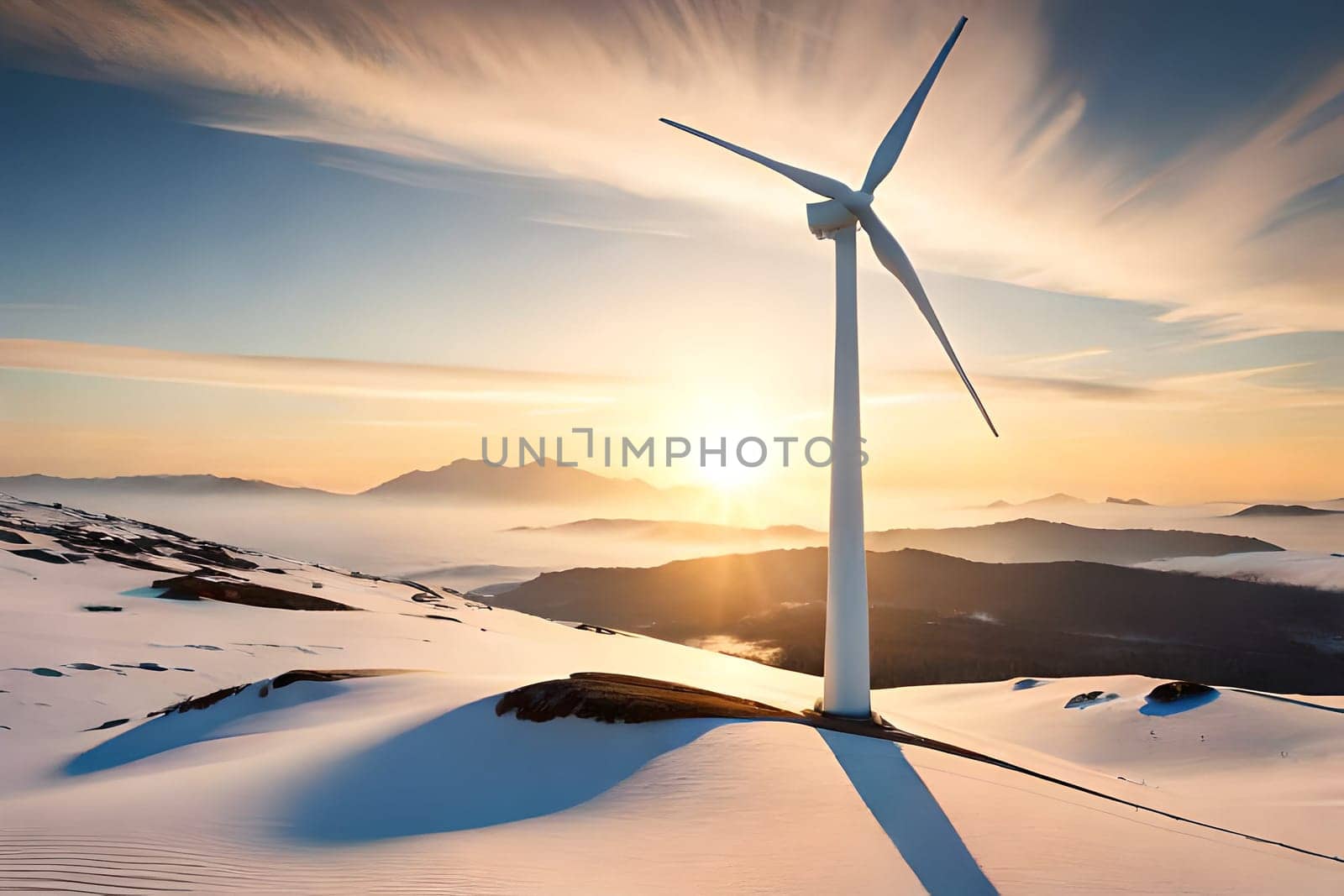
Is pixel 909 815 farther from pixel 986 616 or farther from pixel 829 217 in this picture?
pixel 986 616

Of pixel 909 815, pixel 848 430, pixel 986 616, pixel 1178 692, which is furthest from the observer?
pixel 986 616

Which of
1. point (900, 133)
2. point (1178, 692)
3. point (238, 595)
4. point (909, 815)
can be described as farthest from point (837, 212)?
point (238, 595)

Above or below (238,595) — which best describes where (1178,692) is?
below

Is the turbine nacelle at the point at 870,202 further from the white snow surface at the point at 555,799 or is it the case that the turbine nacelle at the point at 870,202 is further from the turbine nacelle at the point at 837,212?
the white snow surface at the point at 555,799

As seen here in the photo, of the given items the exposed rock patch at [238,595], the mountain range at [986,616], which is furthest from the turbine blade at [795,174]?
the mountain range at [986,616]

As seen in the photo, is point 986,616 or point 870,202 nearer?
point 870,202

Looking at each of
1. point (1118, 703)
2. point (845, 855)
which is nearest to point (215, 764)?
point (845, 855)

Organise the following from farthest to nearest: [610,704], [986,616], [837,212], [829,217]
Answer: [986,616] → [829,217] → [837,212] → [610,704]

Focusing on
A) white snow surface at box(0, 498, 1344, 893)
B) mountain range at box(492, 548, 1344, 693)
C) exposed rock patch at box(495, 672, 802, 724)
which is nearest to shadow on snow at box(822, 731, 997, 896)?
white snow surface at box(0, 498, 1344, 893)

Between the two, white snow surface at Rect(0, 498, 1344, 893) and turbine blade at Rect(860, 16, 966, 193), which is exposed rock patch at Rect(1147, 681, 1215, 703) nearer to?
white snow surface at Rect(0, 498, 1344, 893)
